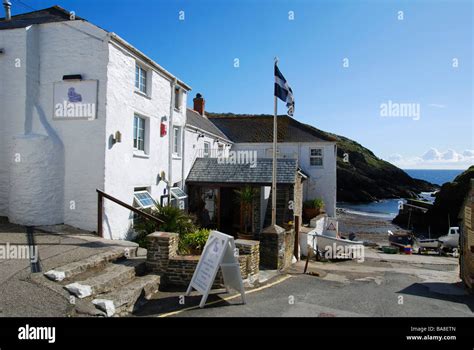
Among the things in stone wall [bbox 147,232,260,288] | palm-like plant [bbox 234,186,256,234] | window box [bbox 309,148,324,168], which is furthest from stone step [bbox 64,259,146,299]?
window box [bbox 309,148,324,168]

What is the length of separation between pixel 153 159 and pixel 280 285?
7676 millimetres

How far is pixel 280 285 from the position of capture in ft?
27.7

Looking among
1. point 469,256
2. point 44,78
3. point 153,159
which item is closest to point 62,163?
point 44,78

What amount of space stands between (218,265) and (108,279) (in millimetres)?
2254

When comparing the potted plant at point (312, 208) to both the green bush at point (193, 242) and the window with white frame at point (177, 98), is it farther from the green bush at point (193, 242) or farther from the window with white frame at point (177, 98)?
the green bush at point (193, 242)

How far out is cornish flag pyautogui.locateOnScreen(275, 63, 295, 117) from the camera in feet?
37.1

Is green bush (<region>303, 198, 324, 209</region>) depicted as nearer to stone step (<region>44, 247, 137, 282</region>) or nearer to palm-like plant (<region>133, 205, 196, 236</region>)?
palm-like plant (<region>133, 205, 196, 236</region>)

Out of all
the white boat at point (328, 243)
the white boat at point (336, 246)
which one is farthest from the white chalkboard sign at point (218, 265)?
the white boat at point (328, 243)

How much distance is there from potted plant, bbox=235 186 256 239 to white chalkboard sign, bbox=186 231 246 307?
797 centimetres

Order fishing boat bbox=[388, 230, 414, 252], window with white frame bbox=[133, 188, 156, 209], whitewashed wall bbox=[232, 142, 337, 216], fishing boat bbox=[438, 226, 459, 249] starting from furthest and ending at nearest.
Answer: fishing boat bbox=[388, 230, 414, 252] → fishing boat bbox=[438, 226, 459, 249] → whitewashed wall bbox=[232, 142, 337, 216] → window with white frame bbox=[133, 188, 156, 209]

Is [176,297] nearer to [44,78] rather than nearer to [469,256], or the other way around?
[44,78]

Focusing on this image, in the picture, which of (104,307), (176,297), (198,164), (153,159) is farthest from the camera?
(198,164)

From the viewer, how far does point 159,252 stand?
7.71m

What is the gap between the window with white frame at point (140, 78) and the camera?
12125mm
